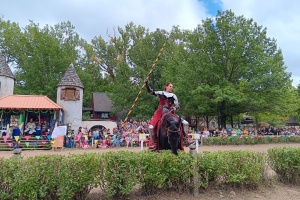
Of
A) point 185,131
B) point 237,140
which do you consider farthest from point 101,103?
point 185,131

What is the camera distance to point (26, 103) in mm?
23953

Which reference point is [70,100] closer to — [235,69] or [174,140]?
[235,69]

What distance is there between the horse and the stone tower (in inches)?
850

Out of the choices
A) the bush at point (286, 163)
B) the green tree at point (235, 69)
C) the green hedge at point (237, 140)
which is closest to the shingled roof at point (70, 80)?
the green tree at point (235, 69)

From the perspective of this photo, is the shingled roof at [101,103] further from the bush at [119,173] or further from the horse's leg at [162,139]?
the bush at [119,173]

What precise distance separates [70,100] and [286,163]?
23.2 meters

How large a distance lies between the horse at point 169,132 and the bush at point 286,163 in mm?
3104

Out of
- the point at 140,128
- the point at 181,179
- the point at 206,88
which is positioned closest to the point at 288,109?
the point at 206,88

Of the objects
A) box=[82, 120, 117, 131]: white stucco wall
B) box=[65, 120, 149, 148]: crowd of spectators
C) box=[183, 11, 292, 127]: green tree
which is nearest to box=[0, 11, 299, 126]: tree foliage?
box=[183, 11, 292, 127]: green tree

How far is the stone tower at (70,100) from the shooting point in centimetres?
2703

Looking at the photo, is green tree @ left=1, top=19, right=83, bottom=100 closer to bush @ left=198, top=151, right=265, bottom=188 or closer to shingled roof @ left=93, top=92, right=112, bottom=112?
shingled roof @ left=93, top=92, right=112, bottom=112

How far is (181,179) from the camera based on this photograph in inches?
258

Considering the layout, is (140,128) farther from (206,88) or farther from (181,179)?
(181,179)

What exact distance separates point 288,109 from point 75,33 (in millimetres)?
36267
